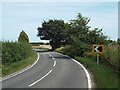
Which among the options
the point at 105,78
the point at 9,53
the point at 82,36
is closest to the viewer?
the point at 105,78

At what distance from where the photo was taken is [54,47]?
222 feet

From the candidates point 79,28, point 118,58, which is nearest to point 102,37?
point 79,28

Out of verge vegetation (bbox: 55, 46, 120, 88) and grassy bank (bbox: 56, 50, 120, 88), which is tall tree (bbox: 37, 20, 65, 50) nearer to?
verge vegetation (bbox: 55, 46, 120, 88)

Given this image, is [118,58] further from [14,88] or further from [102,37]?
[102,37]

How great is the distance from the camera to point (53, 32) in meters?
66.1

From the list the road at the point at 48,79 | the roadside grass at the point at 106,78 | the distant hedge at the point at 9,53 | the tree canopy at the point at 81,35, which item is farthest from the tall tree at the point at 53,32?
the roadside grass at the point at 106,78

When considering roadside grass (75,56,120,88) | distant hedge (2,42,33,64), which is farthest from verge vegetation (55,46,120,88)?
distant hedge (2,42,33,64)

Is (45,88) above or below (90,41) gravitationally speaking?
below

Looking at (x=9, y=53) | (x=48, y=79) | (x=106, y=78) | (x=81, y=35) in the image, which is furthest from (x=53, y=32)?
(x=106, y=78)

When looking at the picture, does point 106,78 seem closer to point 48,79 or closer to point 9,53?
point 48,79

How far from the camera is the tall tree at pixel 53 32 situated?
219 feet

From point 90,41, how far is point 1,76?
65.5 feet

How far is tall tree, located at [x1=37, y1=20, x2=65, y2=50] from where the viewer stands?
219ft

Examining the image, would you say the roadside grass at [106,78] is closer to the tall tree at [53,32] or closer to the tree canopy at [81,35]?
the tree canopy at [81,35]
